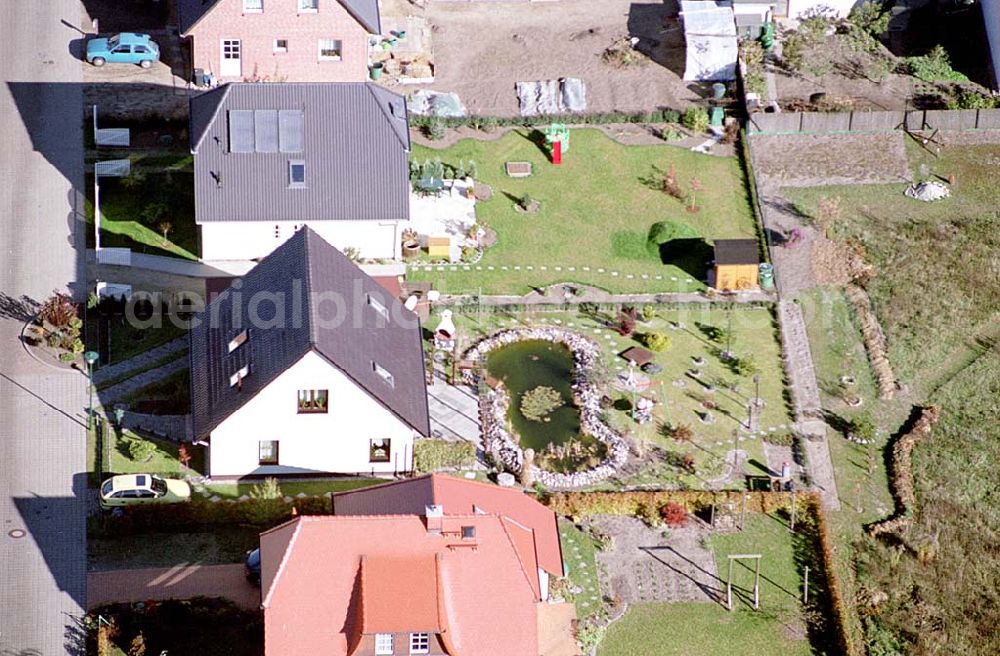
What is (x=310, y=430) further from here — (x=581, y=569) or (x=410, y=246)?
(x=410, y=246)

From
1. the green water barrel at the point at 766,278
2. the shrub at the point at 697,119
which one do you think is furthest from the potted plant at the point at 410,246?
the shrub at the point at 697,119

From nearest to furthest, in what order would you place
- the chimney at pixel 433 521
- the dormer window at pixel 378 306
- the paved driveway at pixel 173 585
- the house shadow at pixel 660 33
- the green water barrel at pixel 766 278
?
the chimney at pixel 433 521 → the paved driveway at pixel 173 585 → the dormer window at pixel 378 306 → the green water barrel at pixel 766 278 → the house shadow at pixel 660 33

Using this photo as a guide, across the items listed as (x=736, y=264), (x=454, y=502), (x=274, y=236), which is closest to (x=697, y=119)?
(x=736, y=264)

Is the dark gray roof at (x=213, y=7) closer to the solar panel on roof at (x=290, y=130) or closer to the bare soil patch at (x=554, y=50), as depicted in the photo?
the bare soil patch at (x=554, y=50)

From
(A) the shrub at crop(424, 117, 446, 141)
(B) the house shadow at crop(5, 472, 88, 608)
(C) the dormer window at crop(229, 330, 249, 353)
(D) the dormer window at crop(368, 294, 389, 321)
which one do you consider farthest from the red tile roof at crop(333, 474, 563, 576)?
(A) the shrub at crop(424, 117, 446, 141)

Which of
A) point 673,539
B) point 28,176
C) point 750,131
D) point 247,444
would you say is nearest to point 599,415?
point 673,539

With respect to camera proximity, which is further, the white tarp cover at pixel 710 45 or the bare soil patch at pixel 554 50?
the white tarp cover at pixel 710 45

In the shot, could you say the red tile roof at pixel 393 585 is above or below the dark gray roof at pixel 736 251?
below

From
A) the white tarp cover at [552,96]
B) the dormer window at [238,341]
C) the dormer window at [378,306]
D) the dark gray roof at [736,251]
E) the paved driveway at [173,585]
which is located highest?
the white tarp cover at [552,96]
